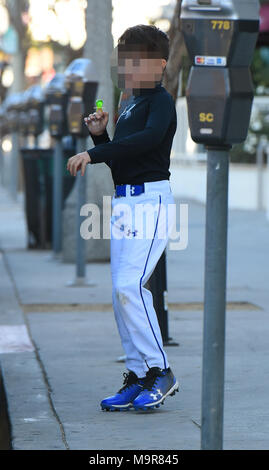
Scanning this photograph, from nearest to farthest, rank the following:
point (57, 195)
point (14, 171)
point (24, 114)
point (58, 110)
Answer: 1. point (58, 110)
2. point (57, 195)
3. point (24, 114)
4. point (14, 171)

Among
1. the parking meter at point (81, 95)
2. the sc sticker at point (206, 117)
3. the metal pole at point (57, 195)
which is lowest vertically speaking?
the metal pole at point (57, 195)

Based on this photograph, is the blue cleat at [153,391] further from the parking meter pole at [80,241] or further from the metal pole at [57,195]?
the metal pole at [57,195]

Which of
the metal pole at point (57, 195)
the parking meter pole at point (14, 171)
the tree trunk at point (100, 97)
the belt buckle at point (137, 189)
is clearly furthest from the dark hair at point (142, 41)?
the parking meter pole at point (14, 171)

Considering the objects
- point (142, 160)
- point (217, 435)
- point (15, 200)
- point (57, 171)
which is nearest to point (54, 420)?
point (142, 160)

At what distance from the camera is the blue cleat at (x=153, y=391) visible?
552 centimetres

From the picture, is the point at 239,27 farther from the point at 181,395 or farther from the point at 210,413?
the point at 181,395

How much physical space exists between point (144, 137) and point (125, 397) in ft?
4.29

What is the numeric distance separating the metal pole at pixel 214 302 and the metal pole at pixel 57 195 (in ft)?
31.5

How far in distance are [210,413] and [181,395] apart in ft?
7.28

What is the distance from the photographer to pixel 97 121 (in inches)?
215

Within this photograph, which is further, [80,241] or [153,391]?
[80,241]

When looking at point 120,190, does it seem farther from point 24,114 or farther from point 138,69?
point 24,114

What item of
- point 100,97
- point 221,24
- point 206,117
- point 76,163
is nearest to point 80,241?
point 100,97
